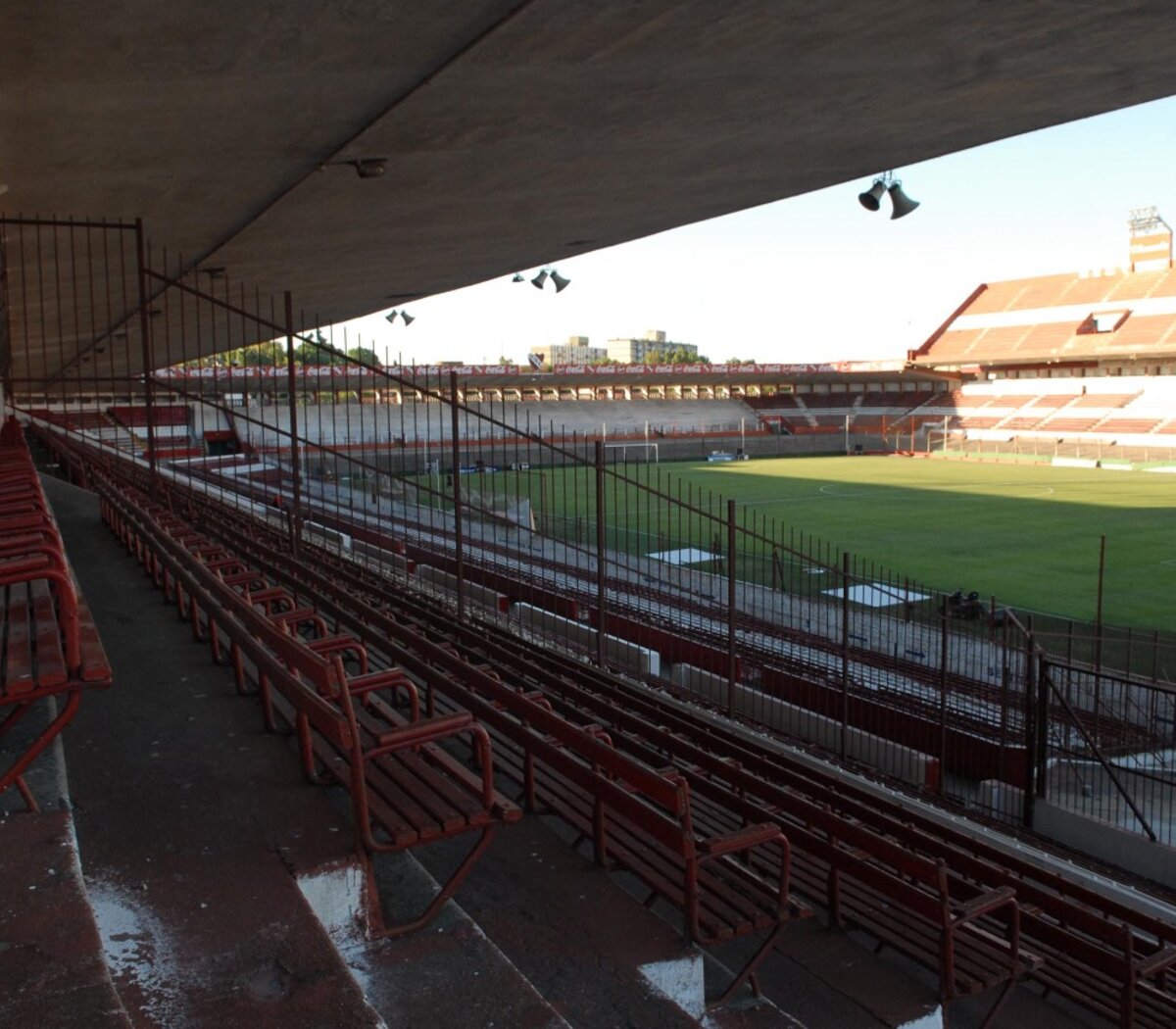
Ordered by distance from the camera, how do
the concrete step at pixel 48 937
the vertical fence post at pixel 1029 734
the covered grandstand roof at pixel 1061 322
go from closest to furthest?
the concrete step at pixel 48 937
the vertical fence post at pixel 1029 734
the covered grandstand roof at pixel 1061 322

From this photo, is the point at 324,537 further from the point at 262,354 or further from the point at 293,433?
the point at 262,354

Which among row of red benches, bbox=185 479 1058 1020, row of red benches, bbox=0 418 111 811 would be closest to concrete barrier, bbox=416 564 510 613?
A: row of red benches, bbox=185 479 1058 1020

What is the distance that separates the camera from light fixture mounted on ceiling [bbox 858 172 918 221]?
8.32 m

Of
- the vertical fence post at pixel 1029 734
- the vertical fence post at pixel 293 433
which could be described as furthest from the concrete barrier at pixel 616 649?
the vertical fence post at pixel 1029 734

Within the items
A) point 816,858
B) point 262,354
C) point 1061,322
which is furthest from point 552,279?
point 1061,322

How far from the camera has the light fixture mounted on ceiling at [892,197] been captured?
8320 mm

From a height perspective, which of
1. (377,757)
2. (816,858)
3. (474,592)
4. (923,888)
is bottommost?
(474,592)

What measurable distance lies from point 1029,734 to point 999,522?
22557 mm

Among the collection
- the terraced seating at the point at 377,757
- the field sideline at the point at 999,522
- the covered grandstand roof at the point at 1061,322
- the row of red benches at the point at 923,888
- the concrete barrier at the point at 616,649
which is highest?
the covered grandstand roof at the point at 1061,322

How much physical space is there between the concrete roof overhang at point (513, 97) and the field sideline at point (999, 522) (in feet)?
15.3

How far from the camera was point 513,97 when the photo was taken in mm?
4812

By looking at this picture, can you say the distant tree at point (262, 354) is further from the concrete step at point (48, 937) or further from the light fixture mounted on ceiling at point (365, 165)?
the concrete step at point (48, 937)

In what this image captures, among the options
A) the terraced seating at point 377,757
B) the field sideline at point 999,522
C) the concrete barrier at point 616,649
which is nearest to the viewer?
the terraced seating at point 377,757

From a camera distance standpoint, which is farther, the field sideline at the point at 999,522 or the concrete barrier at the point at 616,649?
the field sideline at the point at 999,522
